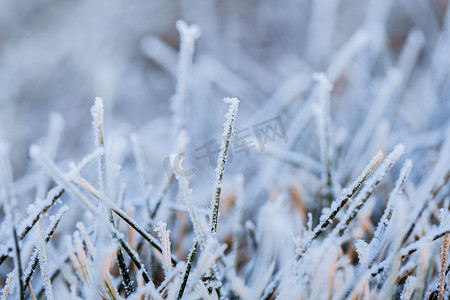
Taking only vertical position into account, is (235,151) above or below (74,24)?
below

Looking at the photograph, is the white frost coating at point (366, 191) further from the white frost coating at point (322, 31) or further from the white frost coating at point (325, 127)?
the white frost coating at point (322, 31)

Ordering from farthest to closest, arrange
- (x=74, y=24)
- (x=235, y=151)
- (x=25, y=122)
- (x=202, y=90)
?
(x=74, y=24)
(x=25, y=122)
(x=202, y=90)
(x=235, y=151)

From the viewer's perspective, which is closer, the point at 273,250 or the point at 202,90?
the point at 273,250

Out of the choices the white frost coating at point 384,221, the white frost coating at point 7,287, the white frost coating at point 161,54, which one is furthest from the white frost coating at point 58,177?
the white frost coating at point 161,54

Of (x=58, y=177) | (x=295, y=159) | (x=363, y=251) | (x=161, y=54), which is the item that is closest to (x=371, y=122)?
(x=295, y=159)

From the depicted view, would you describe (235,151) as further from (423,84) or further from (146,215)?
(423,84)

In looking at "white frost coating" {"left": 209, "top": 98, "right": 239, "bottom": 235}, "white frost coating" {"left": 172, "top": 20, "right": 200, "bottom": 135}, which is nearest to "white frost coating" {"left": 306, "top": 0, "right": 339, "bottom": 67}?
"white frost coating" {"left": 172, "top": 20, "right": 200, "bottom": 135}

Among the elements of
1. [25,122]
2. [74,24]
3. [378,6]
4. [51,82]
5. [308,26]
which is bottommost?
[25,122]

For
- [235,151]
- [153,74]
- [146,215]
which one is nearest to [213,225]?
[146,215]
